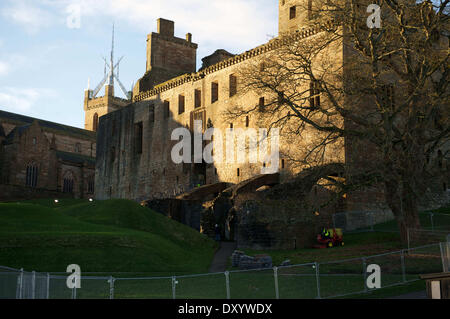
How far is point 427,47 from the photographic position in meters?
20.7

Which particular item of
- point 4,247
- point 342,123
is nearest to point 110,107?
point 342,123

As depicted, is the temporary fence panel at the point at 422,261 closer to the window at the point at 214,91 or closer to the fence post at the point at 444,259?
the fence post at the point at 444,259

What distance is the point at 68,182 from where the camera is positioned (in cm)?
7606

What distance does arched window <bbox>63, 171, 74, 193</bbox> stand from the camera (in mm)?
75625

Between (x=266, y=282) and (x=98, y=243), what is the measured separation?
11.6 metres

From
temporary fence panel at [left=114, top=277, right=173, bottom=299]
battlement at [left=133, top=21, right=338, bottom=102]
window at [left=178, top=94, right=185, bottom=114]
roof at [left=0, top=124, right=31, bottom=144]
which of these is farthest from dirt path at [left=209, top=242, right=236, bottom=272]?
roof at [left=0, top=124, right=31, bottom=144]

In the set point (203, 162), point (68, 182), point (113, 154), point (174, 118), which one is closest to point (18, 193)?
point (113, 154)

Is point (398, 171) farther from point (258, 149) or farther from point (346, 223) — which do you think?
point (258, 149)

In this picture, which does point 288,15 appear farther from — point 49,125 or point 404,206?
point 49,125

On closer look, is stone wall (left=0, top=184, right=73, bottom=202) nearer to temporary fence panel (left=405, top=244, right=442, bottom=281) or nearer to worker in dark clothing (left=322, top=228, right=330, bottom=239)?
worker in dark clothing (left=322, top=228, right=330, bottom=239)

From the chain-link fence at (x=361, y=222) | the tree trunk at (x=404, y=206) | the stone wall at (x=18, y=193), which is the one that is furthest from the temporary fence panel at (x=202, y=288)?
the stone wall at (x=18, y=193)

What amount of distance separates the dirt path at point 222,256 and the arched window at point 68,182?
155ft

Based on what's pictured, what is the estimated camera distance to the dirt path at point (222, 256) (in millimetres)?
23906
